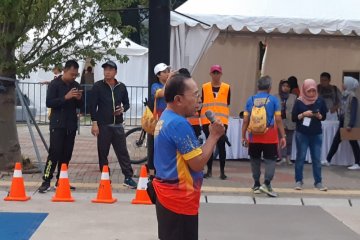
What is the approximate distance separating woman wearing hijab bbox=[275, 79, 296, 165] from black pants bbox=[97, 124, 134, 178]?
3.74 m

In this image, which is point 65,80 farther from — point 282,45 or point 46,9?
point 282,45

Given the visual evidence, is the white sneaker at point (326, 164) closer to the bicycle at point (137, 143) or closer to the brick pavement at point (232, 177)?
the brick pavement at point (232, 177)

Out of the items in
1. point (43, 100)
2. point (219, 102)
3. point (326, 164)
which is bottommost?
point (326, 164)

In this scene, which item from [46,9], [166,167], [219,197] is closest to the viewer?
[166,167]

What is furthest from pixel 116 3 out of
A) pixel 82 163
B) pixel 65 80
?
pixel 82 163

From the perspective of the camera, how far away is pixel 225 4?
448 inches

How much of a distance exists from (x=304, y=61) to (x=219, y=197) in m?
5.86

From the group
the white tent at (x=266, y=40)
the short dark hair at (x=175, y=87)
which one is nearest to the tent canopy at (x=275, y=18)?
the white tent at (x=266, y=40)

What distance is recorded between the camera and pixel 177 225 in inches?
157

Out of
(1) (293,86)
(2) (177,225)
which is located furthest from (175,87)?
(1) (293,86)

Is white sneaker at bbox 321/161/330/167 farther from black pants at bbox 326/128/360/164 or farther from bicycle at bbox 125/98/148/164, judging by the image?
bicycle at bbox 125/98/148/164

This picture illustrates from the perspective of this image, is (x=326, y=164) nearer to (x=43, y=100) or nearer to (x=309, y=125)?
(x=309, y=125)

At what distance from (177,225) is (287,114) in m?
7.46

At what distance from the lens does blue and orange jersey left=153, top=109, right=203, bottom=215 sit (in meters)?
3.86
